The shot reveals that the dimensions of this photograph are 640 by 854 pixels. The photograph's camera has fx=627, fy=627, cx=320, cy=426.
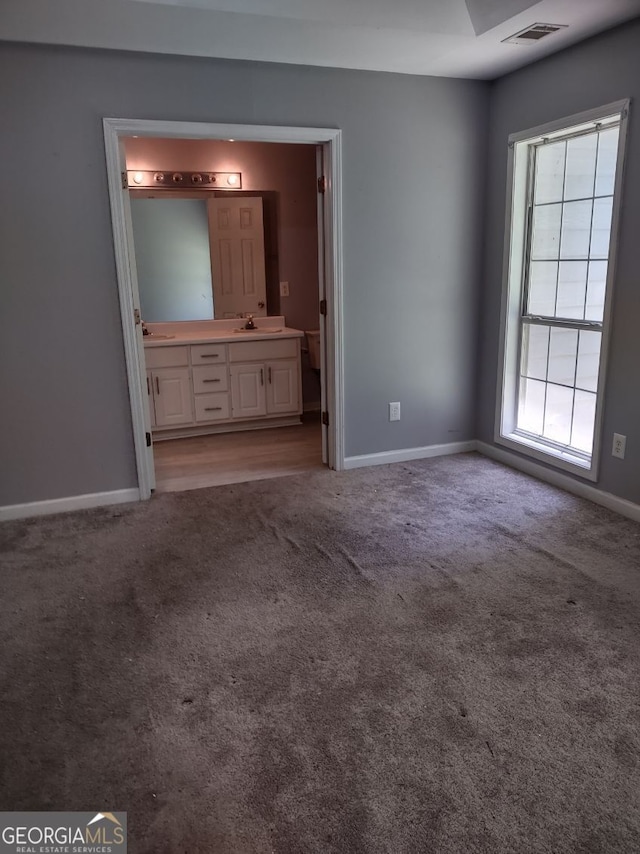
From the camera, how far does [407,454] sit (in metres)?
4.27

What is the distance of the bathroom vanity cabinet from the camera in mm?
4820

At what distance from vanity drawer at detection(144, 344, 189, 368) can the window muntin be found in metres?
2.48

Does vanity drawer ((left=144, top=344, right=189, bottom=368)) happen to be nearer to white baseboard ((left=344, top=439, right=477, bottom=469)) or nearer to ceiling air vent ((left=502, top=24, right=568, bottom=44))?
white baseboard ((left=344, top=439, right=477, bottom=469))

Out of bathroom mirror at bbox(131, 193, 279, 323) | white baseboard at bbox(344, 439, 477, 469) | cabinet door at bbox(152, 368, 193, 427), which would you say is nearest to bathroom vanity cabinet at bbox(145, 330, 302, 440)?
cabinet door at bbox(152, 368, 193, 427)

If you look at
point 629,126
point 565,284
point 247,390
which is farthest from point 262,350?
point 629,126

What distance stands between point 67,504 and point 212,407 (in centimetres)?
173

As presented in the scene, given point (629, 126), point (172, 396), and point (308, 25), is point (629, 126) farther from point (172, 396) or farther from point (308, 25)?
point (172, 396)

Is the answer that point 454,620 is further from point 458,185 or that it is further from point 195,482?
point 458,185

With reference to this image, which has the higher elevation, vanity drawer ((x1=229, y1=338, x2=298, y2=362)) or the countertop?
the countertop

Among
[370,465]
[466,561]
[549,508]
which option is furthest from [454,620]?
[370,465]

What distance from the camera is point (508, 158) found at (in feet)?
12.5

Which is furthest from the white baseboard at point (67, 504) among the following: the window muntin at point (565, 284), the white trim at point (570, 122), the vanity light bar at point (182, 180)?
the white trim at point (570, 122)

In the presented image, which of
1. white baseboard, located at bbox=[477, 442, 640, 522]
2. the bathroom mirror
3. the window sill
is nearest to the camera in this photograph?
white baseboard, located at bbox=[477, 442, 640, 522]

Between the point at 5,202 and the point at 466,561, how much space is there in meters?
2.82
